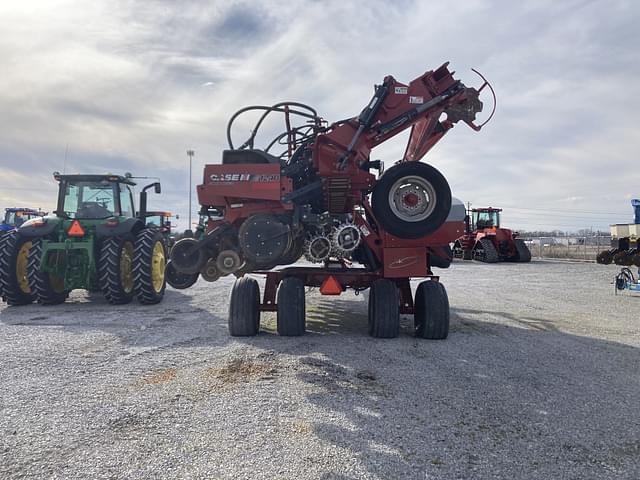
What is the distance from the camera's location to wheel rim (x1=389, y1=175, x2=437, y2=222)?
Answer: 238 inches

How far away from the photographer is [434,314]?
625 centimetres

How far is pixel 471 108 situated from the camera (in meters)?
6.54

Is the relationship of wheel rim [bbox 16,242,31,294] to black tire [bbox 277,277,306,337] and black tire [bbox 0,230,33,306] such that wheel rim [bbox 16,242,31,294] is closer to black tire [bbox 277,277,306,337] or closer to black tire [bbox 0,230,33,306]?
black tire [bbox 0,230,33,306]

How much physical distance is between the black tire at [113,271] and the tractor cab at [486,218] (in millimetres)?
22574

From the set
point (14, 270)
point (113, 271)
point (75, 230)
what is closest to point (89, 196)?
point (75, 230)

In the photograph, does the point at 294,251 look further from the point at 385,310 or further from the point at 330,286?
the point at 385,310

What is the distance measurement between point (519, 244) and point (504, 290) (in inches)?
497

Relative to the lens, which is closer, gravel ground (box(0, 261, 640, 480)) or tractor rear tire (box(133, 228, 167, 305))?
gravel ground (box(0, 261, 640, 480))

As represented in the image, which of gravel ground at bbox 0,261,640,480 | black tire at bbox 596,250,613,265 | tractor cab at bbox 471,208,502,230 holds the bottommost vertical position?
gravel ground at bbox 0,261,640,480

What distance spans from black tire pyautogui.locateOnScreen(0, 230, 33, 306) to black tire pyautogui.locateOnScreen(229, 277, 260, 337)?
572 cm

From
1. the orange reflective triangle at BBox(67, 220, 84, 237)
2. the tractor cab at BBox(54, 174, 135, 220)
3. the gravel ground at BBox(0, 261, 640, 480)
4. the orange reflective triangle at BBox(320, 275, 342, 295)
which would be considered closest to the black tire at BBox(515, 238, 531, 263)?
the gravel ground at BBox(0, 261, 640, 480)

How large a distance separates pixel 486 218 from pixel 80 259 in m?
24.0

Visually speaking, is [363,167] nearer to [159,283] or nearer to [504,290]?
[159,283]

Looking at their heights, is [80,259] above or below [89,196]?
below
